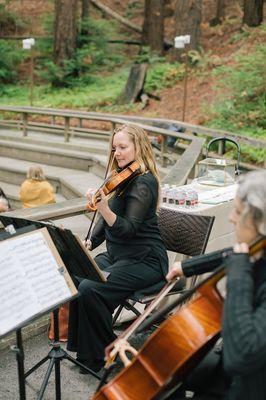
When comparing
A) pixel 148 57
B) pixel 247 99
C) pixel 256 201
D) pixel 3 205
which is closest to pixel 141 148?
pixel 256 201

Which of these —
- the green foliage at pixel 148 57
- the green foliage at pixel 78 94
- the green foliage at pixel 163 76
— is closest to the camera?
the green foliage at pixel 163 76

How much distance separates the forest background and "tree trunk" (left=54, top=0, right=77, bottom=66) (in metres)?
0.04

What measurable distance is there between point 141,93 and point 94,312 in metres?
17.2

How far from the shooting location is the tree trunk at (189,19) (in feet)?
68.6

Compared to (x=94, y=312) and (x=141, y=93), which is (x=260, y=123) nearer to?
Answer: (x=141, y=93)

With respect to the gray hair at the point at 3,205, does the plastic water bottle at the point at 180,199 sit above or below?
above

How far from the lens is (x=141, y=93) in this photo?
808 inches

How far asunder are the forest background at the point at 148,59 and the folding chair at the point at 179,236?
1011cm

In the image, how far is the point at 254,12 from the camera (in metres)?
22.4

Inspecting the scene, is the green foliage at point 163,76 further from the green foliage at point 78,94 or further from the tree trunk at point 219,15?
the tree trunk at point 219,15

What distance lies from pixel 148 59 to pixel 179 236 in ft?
65.1

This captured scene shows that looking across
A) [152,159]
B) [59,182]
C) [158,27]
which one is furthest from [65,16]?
[152,159]

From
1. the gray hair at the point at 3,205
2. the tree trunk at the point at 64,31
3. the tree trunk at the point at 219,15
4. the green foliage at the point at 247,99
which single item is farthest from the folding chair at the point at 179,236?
the tree trunk at the point at 219,15

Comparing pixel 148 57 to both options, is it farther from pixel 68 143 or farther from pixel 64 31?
pixel 68 143
